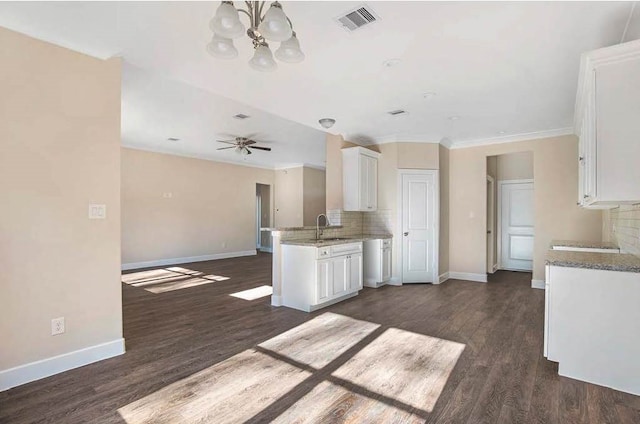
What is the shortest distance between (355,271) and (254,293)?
1615mm

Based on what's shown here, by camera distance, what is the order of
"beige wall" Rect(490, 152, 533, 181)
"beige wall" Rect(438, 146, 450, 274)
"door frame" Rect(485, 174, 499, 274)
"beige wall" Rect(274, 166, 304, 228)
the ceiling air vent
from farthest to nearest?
"beige wall" Rect(274, 166, 304, 228) → "beige wall" Rect(490, 152, 533, 181) → "door frame" Rect(485, 174, 499, 274) → "beige wall" Rect(438, 146, 450, 274) → the ceiling air vent

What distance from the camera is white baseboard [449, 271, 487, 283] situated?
602cm

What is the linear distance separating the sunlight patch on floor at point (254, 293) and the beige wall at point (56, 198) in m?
2.13

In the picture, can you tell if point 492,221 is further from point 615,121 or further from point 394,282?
point 615,121

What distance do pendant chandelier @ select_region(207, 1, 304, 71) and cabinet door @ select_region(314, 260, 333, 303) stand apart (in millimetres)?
2634

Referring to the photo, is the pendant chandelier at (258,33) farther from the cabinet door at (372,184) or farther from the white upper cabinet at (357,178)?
the cabinet door at (372,184)

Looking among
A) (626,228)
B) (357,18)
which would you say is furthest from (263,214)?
(626,228)

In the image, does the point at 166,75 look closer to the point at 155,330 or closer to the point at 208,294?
the point at 155,330

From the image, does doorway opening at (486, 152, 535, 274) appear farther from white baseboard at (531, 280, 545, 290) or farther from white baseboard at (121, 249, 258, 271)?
white baseboard at (121, 249, 258, 271)

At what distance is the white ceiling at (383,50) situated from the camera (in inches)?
89.1

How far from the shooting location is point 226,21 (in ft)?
5.78

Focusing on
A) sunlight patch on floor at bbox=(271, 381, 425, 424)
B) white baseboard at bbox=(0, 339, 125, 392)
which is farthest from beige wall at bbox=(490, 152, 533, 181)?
white baseboard at bbox=(0, 339, 125, 392)

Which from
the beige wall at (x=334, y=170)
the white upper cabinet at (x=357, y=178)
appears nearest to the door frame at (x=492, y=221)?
the white upper cabinet at (x=357, y=178)

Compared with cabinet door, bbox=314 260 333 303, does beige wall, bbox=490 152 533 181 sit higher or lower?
higher
